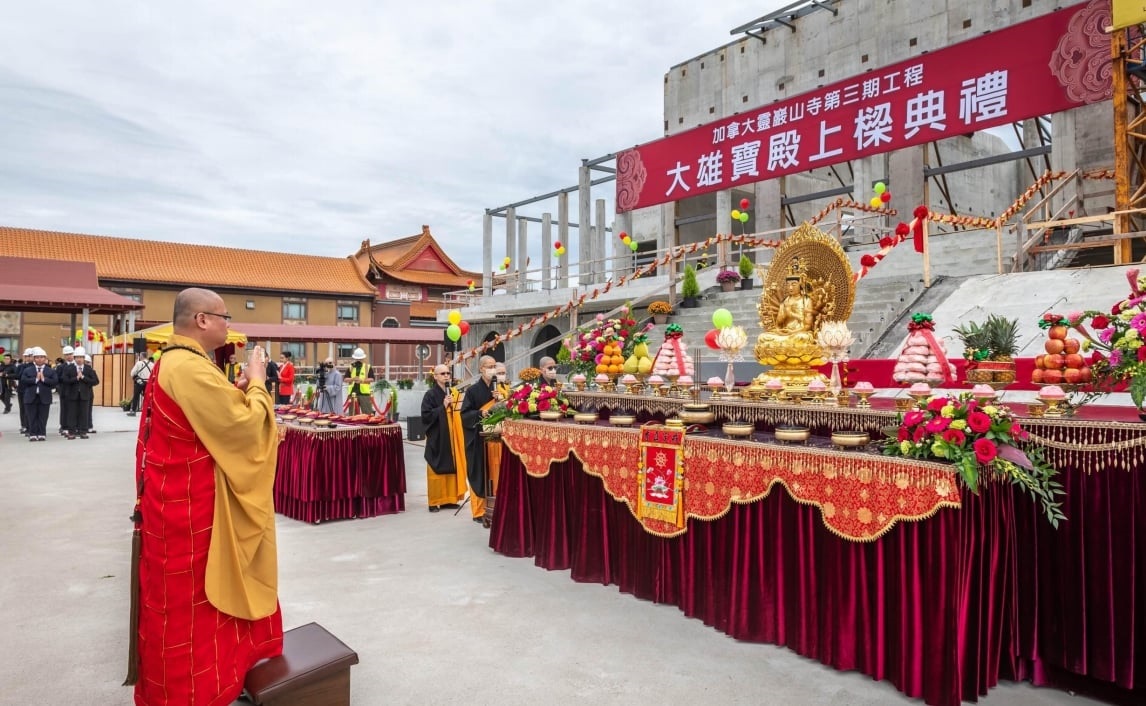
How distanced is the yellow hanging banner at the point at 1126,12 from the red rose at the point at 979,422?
9.58 meters

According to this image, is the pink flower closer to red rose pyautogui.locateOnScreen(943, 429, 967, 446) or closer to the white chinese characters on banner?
red rose pyautogui.locateOnScreen(943, 429, 967, 446)

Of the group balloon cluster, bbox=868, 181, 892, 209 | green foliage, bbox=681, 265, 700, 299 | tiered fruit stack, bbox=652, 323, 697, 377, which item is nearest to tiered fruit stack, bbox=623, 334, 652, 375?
tiered fruit stack, bbox=652, 323, 697, 377

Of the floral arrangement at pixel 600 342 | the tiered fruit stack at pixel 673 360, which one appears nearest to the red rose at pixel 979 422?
the tiered fruit stack at pixel 673 360

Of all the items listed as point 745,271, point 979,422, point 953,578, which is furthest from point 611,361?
point 745,271

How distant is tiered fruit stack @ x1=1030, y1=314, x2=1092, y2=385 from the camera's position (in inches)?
122

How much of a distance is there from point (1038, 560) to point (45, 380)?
13806mm

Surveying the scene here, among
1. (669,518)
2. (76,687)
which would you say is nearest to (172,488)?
(76,687)

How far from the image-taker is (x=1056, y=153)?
1240cm

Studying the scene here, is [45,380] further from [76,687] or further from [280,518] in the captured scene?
[76,687]

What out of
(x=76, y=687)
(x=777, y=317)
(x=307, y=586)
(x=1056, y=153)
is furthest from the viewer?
(x=1056, y=153)

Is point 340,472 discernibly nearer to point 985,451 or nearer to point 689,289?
point 985,451

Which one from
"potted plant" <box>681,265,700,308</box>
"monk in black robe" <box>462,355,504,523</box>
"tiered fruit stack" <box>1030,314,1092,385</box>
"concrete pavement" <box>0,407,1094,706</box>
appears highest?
"potted plant" <box>681,265,700,308</box>

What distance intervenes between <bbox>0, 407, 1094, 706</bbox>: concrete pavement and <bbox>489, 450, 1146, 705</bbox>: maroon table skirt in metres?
0.12

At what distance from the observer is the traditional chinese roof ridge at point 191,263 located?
24.6 m
